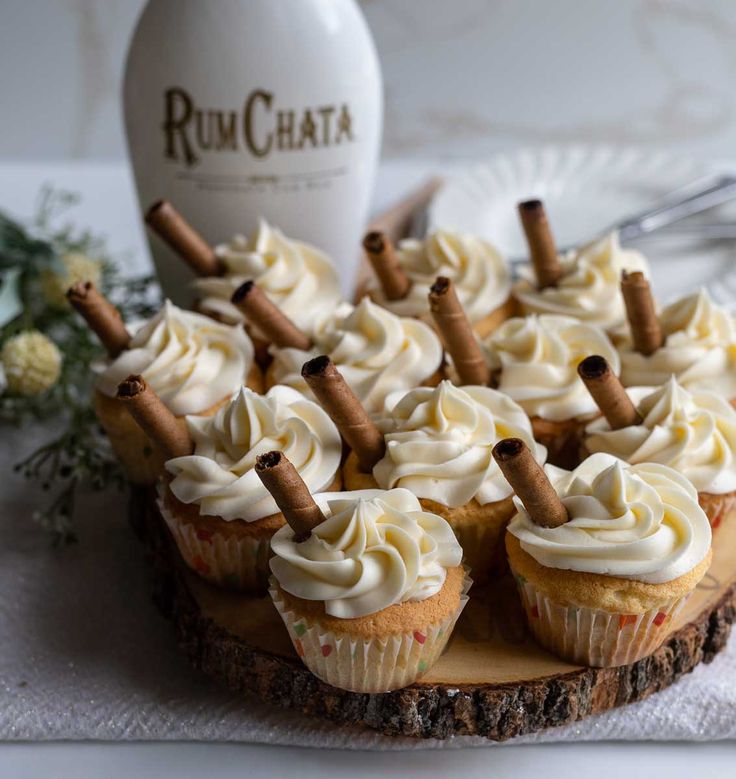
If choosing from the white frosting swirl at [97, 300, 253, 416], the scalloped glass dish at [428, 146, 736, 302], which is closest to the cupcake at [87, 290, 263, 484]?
the white frosting swirl at [97, 300, 253, 416]

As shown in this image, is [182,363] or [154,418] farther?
[182,363]

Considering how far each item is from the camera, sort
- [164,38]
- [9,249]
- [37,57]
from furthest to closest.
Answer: [37,57] < [9,249] < [164,38]

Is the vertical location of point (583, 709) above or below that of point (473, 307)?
below

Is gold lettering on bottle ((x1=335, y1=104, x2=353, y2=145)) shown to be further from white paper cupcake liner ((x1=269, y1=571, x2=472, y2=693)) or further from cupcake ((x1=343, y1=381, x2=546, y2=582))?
white paper cupcake liner ((x1=269, y1=571, x2=472, y2=693))

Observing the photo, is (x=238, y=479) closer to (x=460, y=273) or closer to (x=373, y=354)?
(x=373, y=354)

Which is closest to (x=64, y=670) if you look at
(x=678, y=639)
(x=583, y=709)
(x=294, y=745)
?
(x=294, y=745)

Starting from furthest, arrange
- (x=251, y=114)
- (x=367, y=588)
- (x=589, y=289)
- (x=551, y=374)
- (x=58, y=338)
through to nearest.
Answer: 1. (x=58, y=338)
2. (x=251, y=114)
3. (x=589, y=289)
4. (x=551, y=374)
5. (x=367, y=588)

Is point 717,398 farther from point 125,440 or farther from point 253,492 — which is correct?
point 125,440

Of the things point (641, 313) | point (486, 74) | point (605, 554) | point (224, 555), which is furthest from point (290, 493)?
point (486, 74)
